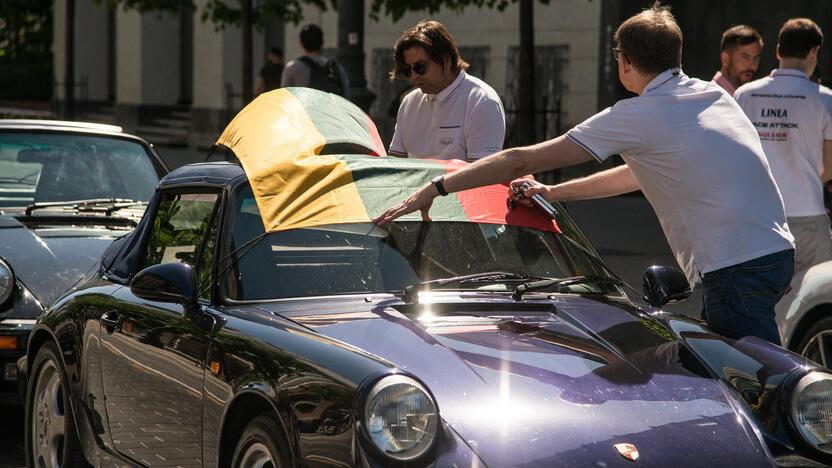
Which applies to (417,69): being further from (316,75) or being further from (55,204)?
(316,75)

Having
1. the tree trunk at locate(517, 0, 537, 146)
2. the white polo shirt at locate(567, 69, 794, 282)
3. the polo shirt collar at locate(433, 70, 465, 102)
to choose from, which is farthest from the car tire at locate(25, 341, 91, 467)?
the tree trunk at locate(517, 0, 537, 146)

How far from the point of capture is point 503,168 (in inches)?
200

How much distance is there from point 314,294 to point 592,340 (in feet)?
3.15

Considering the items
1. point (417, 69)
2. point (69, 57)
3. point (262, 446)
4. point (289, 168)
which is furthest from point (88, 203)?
point (69, 57)

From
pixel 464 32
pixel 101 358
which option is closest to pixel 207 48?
pixel 464 32

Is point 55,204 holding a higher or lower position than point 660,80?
lower

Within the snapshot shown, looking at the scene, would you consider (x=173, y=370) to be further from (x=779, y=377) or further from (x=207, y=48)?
(x=207, y=48)

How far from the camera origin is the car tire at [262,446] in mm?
4143

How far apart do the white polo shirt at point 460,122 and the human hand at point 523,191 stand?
5.45 ft

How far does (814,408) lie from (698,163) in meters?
1.05

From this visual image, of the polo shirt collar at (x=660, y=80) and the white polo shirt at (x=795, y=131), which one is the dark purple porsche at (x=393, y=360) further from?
the white polo shirt at (x=795, y=131)

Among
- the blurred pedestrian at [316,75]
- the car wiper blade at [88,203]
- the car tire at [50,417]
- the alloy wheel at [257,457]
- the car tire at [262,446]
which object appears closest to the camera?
the car tire at [262,446]

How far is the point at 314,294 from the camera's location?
16.1 feet

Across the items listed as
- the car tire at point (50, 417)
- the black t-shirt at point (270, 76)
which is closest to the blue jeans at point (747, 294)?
the car tire at point (50, 417)
